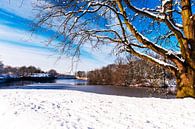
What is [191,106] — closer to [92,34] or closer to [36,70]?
[92,34]

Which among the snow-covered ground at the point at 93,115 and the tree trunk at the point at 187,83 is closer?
the snow-covered ground at the point at 93,115

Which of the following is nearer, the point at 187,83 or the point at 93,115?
the point at 93,115

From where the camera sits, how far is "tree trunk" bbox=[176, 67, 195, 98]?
946 centimetres

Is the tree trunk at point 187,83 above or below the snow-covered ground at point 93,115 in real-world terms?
above

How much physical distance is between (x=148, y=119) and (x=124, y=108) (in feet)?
3.63

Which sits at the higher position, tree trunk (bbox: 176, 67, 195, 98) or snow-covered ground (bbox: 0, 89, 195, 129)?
tree trunk (bbox: 176, 67, 195, 98)

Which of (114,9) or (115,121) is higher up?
(114,9)

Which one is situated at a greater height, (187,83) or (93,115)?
(187,83)

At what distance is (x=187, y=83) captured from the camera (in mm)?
9570

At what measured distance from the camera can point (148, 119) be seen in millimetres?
6180

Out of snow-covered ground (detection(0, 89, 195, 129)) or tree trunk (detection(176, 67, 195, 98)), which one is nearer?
snow-covered ground (detection(0, 89, 195, 129))

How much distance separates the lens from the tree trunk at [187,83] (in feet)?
31.1

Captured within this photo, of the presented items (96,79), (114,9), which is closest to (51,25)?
(114,9)

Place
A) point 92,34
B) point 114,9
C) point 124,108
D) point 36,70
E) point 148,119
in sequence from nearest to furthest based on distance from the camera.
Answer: point 148,119, point 124,108, point 114,9, point 92,34, point 36,70
